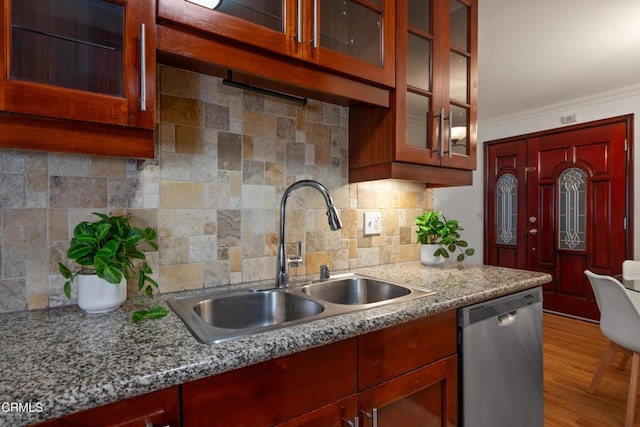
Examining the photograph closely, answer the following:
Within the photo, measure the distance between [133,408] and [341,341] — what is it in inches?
19.7

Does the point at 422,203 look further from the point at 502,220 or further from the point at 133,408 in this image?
the point at 502,220

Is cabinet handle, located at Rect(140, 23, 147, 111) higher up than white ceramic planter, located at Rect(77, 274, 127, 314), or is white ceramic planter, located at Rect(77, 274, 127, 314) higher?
cabinet handle, located at Rect(140, 23, 147, 111)

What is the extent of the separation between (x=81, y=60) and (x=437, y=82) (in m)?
1.39

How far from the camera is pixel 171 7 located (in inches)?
37.1

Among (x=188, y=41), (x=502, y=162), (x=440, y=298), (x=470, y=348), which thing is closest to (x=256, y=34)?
(x=188, y=41)

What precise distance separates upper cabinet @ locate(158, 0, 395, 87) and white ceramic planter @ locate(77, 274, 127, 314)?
2.53ft

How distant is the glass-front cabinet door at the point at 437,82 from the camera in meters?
1.48

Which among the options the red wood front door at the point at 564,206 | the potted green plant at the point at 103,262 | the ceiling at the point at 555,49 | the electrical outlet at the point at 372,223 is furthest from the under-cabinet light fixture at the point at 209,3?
the red wood front door at the point at 564,206

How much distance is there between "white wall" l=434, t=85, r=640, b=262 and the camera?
132 inches

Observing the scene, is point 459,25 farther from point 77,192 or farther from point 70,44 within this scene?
point 77,192

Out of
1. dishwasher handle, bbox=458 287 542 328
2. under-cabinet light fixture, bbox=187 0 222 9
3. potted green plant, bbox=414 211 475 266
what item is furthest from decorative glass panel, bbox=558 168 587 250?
under-cabinet light fixture, bbox=187 0 222 9

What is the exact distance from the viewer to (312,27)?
1.19 metres

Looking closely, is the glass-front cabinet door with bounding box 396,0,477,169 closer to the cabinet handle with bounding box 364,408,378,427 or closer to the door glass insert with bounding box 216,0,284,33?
the door glass insert with bounding box 216,0,284,33

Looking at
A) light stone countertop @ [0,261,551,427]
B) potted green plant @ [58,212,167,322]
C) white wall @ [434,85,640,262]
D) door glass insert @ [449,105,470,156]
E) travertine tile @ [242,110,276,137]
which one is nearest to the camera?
light stone countertop @ [0,261,551,427]
